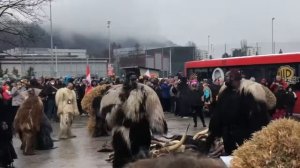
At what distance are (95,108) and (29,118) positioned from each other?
10.1 feet

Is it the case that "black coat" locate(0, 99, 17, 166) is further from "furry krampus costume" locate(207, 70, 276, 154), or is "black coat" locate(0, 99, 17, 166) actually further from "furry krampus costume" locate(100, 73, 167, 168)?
"furry krampus costume" locate(207, 70, 276, 154)

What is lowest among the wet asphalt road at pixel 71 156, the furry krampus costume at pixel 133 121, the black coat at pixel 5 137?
the wet asphalt road at pixel 71 156

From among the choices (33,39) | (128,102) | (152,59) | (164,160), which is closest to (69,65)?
(152,59)

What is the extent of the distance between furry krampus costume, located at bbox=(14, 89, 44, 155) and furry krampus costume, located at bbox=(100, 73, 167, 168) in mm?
5402

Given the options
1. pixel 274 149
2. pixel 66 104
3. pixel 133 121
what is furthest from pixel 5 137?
pixel 274 149

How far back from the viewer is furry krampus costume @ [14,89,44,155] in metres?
12.1

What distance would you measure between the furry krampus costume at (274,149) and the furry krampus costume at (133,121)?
371 centimetres

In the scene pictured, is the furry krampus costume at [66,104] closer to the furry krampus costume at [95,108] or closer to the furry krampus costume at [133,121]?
the furry krampus costume at [95,108]

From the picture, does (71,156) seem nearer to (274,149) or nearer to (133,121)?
(133,121)

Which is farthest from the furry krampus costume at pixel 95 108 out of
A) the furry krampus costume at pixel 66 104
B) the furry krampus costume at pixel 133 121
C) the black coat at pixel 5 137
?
the furry krampus costume at pixel 133 121

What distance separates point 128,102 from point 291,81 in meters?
15.3

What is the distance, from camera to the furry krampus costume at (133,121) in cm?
698

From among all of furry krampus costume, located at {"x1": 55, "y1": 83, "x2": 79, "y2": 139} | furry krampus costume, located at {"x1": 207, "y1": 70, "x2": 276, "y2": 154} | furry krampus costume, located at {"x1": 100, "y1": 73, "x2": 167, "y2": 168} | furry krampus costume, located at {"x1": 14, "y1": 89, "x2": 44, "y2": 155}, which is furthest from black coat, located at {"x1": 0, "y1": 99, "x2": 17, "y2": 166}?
furry krampus costume, located at {"x1": 207, "y1": 70, "x2": 276, "y2": 154}

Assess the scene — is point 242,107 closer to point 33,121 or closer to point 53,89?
point 33,121
